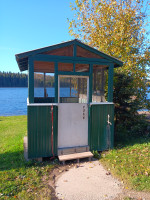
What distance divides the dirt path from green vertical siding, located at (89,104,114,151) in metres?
0.86

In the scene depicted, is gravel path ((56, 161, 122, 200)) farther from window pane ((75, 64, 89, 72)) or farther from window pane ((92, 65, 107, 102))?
window pane ((75, 64, 89, 72))

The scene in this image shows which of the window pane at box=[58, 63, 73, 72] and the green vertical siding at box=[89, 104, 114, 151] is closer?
the window pane at box=[58, 63, 73, 72]

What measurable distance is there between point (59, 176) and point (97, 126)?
6.38ft

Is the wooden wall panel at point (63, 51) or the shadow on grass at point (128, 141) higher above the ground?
the wooden wall panel at point (63, 51)

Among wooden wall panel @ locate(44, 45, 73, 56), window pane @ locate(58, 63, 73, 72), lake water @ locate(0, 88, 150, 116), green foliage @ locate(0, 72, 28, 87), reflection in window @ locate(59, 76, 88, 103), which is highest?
green foliage @ locate(0, 72, 28, 87)

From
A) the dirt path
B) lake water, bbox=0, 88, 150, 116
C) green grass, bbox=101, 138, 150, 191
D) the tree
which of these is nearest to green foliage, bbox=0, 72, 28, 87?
lake water, bbox=0, 88, 150, 116

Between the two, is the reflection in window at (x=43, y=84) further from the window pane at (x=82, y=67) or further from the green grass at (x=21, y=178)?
A: the green grass at (x=21, y=178)

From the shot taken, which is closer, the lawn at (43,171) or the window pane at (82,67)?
the lawn at (43,171)

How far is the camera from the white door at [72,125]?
4.80 m

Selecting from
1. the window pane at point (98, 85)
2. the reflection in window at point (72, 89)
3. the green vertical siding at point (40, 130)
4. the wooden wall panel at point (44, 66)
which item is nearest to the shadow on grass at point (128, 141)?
the window pane at point (98, 85)

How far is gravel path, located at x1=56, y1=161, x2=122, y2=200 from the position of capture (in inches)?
125

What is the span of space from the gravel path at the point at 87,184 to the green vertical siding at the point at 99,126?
907mm

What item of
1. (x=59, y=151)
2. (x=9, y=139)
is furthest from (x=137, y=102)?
(x=9, y=139)

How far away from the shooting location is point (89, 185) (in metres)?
Answer: 3.52
